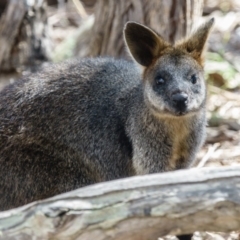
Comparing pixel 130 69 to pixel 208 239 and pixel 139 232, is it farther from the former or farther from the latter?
pixel 139 232

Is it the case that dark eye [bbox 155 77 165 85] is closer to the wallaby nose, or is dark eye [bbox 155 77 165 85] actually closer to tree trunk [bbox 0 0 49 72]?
the wallaby nose

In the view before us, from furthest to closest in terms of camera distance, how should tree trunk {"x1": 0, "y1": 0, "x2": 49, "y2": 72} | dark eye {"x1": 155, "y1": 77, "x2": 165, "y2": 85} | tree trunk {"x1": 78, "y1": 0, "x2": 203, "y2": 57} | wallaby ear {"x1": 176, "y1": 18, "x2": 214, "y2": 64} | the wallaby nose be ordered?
1. tree trunk {"x1": 0, "y1": 0, "x2": 49, "y2": 72}
2. tree trunk {"x1": 78, "y1": 0, "x2": 203, "y2": 57}
3. wallaby ear {"x1": 176, "y1": 18, "x2": 214, "y2": 64}
4. dark eye {"x1": 155, "y1": 77, "x2": 165, "y2": 85}
5. the wallaby nose

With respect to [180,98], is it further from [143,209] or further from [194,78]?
[143,209]

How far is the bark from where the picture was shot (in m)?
4.19

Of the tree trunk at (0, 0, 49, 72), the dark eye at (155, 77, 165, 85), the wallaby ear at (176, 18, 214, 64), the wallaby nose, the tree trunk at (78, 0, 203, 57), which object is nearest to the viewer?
the wallaby nose

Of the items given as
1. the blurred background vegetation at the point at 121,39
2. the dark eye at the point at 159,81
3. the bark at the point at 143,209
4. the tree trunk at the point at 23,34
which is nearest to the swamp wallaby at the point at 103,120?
the dark eye at the point at 159,81

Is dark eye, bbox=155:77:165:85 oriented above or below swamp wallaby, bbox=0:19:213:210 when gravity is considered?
above

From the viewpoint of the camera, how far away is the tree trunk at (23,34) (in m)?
9.64

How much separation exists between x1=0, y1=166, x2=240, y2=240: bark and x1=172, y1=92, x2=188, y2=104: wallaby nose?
52.5 inches

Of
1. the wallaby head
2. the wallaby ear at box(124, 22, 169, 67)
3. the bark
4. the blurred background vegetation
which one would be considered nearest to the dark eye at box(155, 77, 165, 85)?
the wallaby head

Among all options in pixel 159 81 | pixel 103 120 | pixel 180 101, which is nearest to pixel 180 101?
pixel 180 101

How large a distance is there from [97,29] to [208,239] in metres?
3.15

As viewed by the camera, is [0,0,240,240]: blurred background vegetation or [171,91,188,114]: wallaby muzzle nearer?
[171,91,188,114]: wallaby muzzle

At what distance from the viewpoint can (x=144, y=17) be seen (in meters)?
7.72
